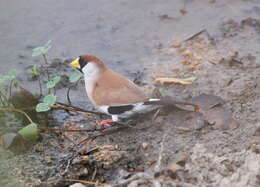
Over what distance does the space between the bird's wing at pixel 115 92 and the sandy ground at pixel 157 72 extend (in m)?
0.28

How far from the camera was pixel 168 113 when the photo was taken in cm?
400

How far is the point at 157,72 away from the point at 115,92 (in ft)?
4.29

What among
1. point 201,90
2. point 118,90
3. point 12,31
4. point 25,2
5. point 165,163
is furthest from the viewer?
point 25,2

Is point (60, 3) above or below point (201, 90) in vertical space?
above

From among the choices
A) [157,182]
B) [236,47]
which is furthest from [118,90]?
[236,47]

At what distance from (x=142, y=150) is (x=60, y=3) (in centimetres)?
353

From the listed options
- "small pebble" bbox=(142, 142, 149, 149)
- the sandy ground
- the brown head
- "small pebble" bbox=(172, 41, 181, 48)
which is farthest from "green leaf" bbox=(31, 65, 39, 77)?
"small pebble" bbox=(172, 41, 181, 48)

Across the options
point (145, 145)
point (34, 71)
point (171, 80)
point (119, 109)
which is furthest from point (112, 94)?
point (34, 71)

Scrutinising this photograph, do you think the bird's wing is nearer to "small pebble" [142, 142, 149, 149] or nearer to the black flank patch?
the black flank patch

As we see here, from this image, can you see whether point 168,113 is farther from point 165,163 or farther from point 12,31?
point 12,31

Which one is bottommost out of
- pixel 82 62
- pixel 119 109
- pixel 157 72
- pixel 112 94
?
pixel 157 72

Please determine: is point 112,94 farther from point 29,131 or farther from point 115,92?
point 29,131

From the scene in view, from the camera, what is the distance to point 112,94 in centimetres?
382

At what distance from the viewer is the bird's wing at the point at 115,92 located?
378 centimetres
